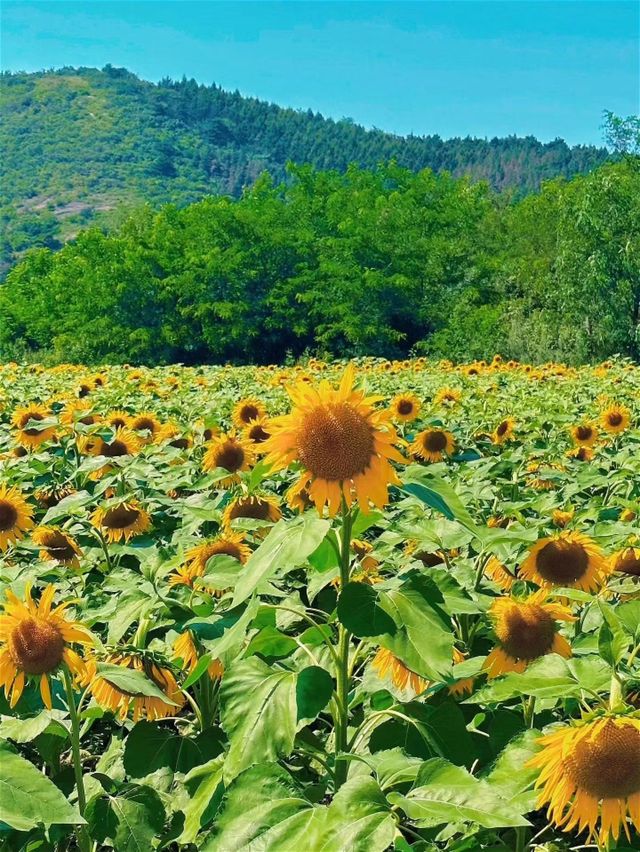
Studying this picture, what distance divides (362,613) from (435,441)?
3602 mm

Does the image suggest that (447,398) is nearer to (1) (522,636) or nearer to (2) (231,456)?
(2) (231,456)

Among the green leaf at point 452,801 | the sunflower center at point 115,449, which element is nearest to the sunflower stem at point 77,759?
the green leaf at point 452,801

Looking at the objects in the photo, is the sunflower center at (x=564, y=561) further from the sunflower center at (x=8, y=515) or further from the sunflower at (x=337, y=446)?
the sunflower center at (x=8, y=515)

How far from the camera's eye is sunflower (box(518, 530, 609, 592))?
2.21 meters

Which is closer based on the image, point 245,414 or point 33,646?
point 33,646

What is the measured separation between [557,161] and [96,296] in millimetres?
134902

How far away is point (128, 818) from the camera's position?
161 cm

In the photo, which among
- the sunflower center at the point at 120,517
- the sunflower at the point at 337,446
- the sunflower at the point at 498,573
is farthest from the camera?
the sunflower center at the point at 120,517

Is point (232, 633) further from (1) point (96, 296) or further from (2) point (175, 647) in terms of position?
(1) point (96, 296)

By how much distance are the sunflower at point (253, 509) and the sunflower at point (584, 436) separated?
2743 millimetres

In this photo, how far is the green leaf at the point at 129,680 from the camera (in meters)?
1.55

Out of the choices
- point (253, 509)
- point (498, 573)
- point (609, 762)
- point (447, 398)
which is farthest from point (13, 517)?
point (447, 398)

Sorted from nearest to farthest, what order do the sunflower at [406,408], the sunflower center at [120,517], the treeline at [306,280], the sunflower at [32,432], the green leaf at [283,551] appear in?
the green leaf at [283,551], the sunflower center at [120,517], the sunflower at [32,432], the sunflower at [406,408], the treeline at [306,280]

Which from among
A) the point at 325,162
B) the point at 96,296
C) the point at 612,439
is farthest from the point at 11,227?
the point at 612,439
